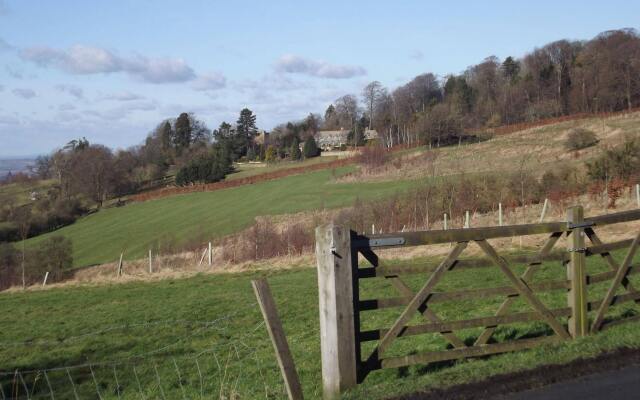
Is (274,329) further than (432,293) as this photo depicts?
No

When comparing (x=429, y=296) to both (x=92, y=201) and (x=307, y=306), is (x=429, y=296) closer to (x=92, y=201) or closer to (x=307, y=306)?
(x=307, y=306)

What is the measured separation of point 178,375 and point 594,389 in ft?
18.7

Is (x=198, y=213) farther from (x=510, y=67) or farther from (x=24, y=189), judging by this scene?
(x=510, y=67)

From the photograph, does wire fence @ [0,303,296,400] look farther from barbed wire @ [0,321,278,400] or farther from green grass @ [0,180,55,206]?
green grass @ [0,180,55,206]

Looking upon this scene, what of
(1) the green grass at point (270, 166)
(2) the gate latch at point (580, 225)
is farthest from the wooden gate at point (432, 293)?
(1) the green grass at point (270, 166)

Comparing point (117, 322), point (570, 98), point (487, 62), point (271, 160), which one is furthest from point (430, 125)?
point (117, 322)

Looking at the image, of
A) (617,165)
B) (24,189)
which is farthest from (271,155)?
(617,165)

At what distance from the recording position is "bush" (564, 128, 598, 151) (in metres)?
58.8

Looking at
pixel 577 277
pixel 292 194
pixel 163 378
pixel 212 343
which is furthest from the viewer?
pixel 292 194

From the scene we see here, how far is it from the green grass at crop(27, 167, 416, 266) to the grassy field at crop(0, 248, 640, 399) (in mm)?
27603

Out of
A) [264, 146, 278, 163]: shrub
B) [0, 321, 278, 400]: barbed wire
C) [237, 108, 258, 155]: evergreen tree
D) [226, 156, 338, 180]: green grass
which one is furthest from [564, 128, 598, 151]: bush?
[237, 108, 258, 155]: evergreen tree

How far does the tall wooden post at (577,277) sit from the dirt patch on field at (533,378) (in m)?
0.86

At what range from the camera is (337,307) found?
6.18 meters

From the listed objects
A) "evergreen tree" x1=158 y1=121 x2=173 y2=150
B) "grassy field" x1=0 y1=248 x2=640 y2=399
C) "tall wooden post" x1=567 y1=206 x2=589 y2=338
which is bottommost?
"grassy field" x1=0 y1=248 x2=640 y2=399
